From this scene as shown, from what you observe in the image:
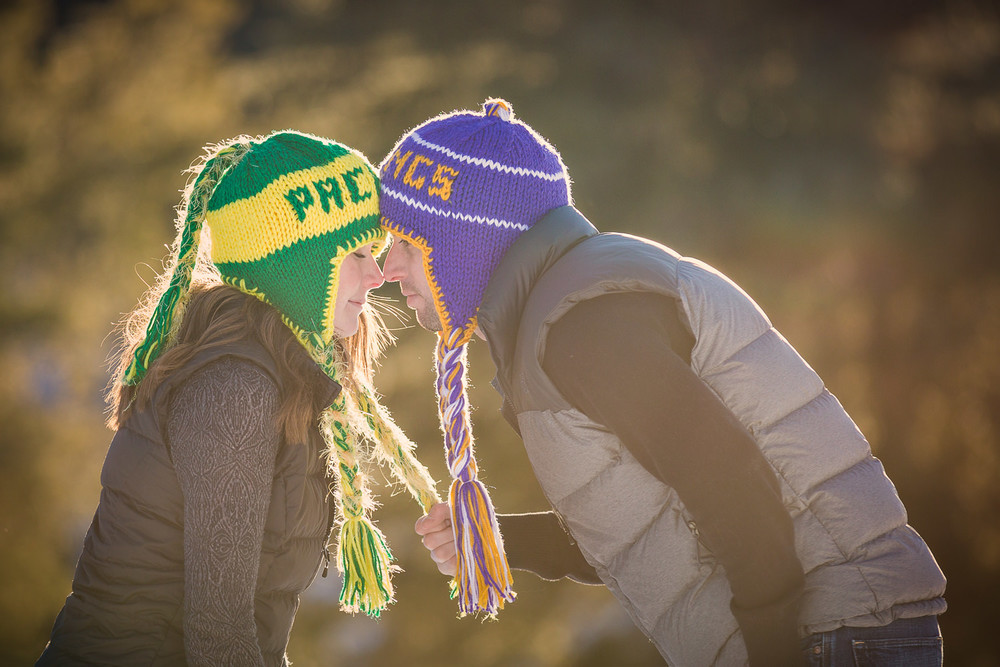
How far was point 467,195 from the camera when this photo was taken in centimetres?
189

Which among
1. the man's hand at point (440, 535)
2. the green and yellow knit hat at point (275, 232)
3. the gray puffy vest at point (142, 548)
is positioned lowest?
the man's hand at point (440, 535)

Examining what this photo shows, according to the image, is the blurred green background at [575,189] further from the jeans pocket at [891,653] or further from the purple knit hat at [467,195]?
the jeans pocket at [891,653]

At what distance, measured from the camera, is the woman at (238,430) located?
1.53m

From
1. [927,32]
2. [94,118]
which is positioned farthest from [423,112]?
[927,32]

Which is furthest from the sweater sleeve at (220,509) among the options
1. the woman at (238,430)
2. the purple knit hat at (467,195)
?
the purple knit hat at (467,195)

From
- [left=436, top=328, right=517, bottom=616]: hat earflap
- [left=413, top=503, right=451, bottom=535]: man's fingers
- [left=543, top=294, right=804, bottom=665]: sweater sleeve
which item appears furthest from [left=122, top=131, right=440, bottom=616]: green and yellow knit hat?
[left=543, top=294, right=804, bottom=665]: sweater sleeve

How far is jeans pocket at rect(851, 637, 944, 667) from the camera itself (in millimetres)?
1530

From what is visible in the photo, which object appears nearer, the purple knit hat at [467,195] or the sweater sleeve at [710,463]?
the sweater sleeve at [710,463]

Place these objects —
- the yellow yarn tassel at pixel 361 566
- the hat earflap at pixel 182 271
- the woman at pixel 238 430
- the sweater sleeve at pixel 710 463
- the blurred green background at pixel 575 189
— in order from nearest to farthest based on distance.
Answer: the sweater sleeve at pixel 710 463
the woman at pixel 238 430
the hat earflap at pixel 182 271
the yellow yarn tassel at pixel 361 566
the blurred green background at pixel 575 189

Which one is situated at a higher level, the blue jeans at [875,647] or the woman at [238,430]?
the woman at [238,430]

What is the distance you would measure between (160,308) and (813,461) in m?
1.37

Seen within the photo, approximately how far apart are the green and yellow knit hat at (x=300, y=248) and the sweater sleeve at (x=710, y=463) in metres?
0.69

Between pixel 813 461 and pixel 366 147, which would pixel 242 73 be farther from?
pixel 813 461

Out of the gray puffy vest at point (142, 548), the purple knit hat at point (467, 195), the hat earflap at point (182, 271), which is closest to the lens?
the gray puffy vest at point (142, 548)
